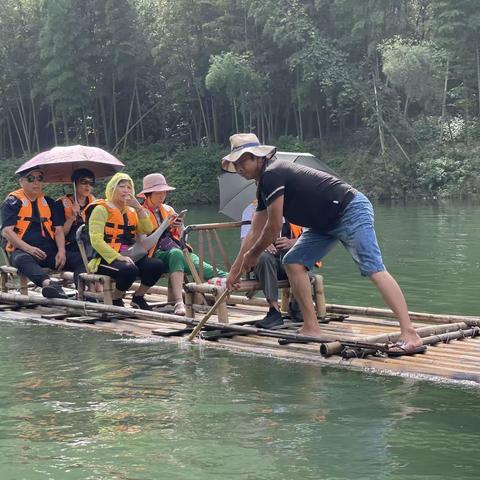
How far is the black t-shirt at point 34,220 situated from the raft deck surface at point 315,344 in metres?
0.59

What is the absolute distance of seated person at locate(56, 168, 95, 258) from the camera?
26.7ft

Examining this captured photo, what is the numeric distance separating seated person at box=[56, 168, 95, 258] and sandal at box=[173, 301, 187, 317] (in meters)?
1.49

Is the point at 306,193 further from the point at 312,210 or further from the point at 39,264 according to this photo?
the point at 39,264

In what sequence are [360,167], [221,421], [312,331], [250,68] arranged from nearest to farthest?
[221,421] → [312,331] → [250,68] → [360,167]

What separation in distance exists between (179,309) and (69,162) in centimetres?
207

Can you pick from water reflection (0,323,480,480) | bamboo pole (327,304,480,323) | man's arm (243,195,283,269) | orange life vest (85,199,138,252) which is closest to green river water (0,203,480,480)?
water reflection (0,323,480,480)

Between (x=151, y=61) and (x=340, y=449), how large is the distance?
34.9 m

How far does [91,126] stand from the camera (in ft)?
132

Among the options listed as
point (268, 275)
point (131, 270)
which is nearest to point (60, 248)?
point (131, 270)

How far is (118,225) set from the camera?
7.30m

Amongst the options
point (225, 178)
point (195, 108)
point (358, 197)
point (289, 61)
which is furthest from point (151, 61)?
point (358, 197)

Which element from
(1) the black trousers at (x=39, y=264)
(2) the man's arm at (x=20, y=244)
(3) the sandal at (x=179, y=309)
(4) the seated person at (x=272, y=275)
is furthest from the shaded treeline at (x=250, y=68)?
(4) the seated person at (x=272, y=275)

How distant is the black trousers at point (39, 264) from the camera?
7914 millimetres

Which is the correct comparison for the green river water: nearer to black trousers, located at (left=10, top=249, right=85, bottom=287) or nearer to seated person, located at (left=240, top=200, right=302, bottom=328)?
seated person, located at (left=240, top=200, right=302, bottom=328)
